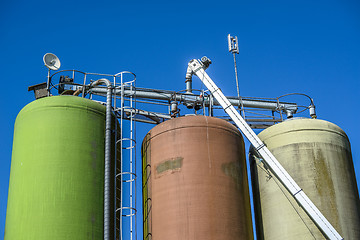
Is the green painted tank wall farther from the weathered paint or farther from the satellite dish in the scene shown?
the weathered paint

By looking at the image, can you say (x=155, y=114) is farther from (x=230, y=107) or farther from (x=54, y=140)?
(x=54, y=140)

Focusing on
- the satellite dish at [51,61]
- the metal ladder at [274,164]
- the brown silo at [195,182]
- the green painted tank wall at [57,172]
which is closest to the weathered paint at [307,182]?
the metal ladder at [274,164]

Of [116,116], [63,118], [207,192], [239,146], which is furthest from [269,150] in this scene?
[63,118]

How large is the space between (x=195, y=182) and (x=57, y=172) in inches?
214

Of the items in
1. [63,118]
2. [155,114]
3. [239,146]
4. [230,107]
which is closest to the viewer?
[63,118]

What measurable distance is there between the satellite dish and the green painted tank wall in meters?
3.19

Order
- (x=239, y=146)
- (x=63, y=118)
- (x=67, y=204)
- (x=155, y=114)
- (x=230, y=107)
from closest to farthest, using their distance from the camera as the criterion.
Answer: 1. (x=67, y=204)
2. (x=63, y=118)
3. (x=239, y=146)
4. (x=230, y=107)
5. (x=155, y=114)

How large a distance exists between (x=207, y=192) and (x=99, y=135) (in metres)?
5.17

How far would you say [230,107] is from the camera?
28312mm

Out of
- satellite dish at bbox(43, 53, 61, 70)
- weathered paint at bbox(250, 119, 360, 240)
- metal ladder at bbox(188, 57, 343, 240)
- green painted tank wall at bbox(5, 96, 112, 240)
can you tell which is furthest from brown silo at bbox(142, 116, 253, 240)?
satellite dish at bbox(43, 53, 61, 70)

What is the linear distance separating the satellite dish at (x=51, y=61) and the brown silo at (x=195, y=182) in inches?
231

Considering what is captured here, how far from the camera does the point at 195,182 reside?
23.7 metres

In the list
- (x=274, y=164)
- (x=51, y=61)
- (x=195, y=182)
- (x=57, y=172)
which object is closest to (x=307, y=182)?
(x=274, y=164)

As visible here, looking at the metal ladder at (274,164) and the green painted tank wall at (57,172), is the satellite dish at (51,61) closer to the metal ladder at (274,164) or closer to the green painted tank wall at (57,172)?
the green painted tank wall at (57,172)
